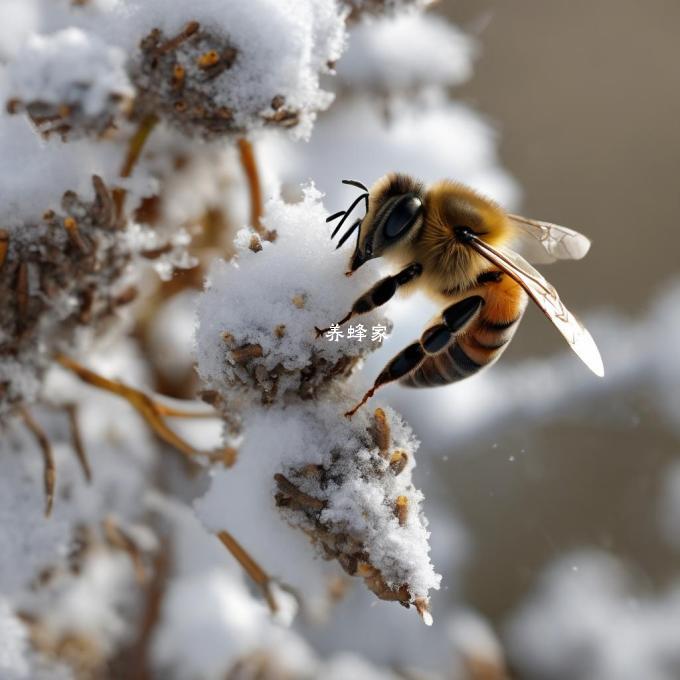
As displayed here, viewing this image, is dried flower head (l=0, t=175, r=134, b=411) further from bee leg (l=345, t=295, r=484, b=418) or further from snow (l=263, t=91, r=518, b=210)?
snow (l=263, t=91, r=518, b=210)

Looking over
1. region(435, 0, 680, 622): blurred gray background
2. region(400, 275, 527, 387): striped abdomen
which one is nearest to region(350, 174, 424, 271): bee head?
region(400, 275, 527, 387): striped abdomen

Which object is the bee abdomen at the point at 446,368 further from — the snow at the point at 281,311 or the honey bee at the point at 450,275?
the snow at the point at 281,311

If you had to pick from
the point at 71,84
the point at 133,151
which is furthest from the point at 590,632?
the point at 71,84

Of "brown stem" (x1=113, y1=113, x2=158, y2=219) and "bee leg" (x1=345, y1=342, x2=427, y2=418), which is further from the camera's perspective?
"brown stem" (x1=113, y1=113, x2=158, y2=219)

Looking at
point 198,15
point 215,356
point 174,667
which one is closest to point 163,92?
point 198,15

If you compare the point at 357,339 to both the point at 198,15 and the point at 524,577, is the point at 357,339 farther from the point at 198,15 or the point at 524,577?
the point at 524,577

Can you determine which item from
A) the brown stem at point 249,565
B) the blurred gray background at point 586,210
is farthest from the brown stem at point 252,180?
the blurred gray background at point 586,210

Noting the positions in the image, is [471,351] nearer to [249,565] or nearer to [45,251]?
[249,565]

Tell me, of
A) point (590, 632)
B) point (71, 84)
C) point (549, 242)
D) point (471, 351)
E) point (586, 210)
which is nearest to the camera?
point (71, 84)
